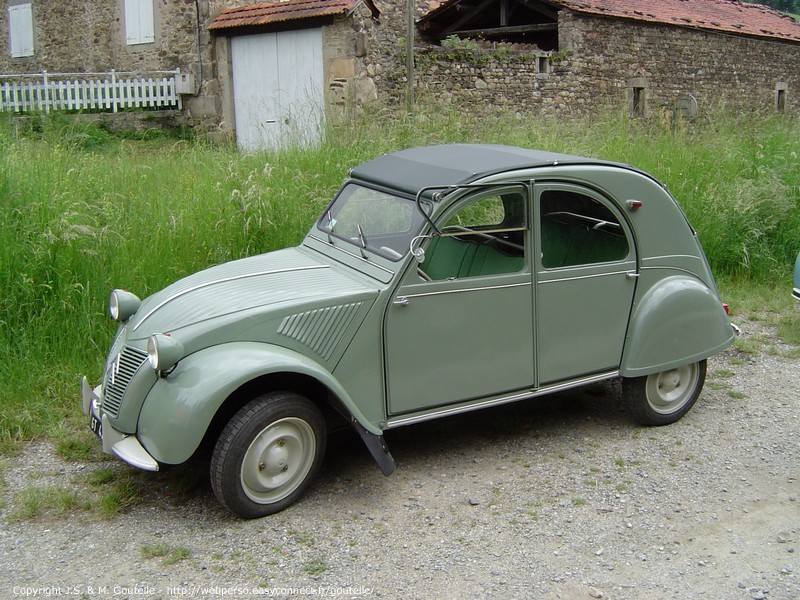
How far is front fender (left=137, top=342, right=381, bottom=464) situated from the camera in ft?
12.5

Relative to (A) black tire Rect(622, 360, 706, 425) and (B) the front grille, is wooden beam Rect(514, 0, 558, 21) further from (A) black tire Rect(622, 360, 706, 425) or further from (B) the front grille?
(B) the front grille

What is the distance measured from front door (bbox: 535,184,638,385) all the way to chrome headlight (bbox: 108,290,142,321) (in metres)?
2.40

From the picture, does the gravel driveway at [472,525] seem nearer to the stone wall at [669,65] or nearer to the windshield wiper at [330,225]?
the windshield wiper at [330,225]

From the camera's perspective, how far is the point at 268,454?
13.2 feet

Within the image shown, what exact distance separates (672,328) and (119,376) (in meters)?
3.34

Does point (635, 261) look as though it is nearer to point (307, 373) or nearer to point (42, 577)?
point (307, 373)

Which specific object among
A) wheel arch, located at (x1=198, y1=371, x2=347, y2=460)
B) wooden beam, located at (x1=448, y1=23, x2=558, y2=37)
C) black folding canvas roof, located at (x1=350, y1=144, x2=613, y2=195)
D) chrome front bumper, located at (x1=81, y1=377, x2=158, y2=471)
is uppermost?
wooden beam, located at (x1=448, y1=23, x2=558, y2=37)

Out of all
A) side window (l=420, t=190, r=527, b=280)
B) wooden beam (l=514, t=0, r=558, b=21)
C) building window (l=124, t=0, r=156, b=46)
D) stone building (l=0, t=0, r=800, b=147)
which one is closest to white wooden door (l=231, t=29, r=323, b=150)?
stone building (l=0, t=0, r=800, b=147)

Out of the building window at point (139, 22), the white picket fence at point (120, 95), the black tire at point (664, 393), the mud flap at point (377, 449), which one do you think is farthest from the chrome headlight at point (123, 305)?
the building window at point (139, 22)

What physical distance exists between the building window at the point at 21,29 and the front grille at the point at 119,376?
18139mm

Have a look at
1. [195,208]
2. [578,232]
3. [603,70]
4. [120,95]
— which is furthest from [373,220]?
[603,70]

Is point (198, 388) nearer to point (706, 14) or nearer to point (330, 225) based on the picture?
point (330, 225)

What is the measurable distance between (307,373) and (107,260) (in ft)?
9.95

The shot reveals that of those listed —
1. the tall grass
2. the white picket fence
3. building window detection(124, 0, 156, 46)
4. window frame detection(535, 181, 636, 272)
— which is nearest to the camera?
window frame detection(535, 181, 636, 272)
